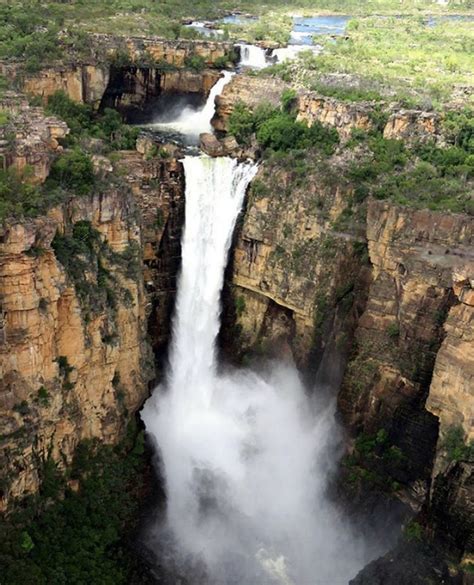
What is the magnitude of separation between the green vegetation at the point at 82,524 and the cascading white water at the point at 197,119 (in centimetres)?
1858

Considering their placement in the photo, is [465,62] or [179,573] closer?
[179,573]

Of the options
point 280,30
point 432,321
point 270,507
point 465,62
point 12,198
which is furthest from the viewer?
point 280,30

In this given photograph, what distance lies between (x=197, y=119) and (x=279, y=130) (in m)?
7.13

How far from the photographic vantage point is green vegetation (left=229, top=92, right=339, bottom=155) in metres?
37.1

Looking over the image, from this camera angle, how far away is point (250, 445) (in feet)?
114

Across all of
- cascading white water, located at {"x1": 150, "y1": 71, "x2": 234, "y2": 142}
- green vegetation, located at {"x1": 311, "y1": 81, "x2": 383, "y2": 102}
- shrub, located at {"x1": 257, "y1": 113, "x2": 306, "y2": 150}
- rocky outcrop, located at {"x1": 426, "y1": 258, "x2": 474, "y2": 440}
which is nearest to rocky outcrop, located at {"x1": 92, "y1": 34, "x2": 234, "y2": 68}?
cascading white water, located at {"x1": 150, "y1": 71, "x2": 234, "y2": 142}

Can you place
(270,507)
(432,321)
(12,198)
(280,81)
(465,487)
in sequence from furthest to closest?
(280,81) < (270,507) < (432,321) < (465,487) < (12,198)

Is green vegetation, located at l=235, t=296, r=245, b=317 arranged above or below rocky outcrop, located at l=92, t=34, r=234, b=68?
below

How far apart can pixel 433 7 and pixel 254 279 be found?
166 feet

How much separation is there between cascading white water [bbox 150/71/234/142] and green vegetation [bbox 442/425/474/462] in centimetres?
2199

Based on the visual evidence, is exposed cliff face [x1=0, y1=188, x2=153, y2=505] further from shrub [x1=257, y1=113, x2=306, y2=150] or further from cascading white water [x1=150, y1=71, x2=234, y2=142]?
cascading white water [x1=150, y1=71, x2=234, y2=142]

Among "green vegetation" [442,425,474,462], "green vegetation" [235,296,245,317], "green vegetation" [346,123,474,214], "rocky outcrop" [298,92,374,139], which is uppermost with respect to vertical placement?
"rocky outcrop" [298,92,374,139]

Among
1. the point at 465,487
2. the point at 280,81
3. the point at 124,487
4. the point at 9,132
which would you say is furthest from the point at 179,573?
the point at 280,81

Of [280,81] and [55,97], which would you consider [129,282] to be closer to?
[55,97]
